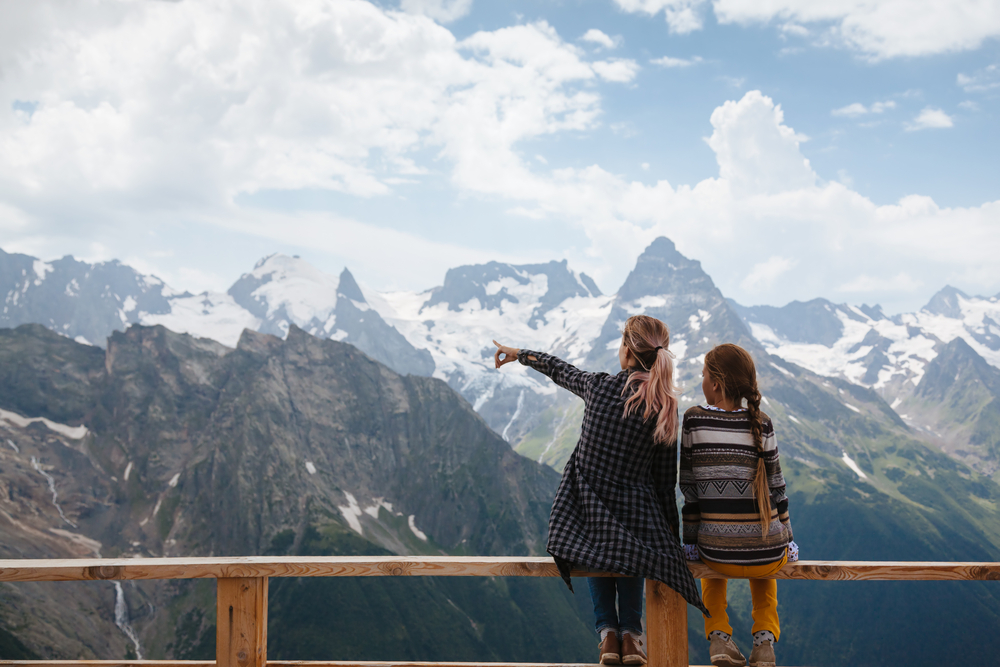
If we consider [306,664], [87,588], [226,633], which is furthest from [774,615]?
[87,588]

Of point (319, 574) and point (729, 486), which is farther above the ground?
point (729, 486)

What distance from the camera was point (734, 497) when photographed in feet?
20.6

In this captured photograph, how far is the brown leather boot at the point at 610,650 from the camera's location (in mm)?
6398

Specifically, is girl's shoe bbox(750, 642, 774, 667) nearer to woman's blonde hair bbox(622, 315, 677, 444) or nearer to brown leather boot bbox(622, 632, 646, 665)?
brown leather boot bbox(622, 632, 646, 665)

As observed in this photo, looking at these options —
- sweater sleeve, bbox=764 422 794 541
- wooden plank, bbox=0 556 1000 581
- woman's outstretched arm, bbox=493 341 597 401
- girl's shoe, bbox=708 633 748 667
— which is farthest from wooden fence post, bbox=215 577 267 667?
sweater sleeve, bbox=764 422 794 541

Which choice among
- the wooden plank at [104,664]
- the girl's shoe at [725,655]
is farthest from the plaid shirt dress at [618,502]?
the wooden plank at [104,664]

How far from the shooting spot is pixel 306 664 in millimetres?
6500

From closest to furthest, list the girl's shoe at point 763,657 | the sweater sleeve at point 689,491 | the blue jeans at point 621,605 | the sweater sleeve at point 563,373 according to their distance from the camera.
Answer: the girl's shoe at point 763,657 → the sweater sleeve at point 689,491 → the blue jeans at point 621,605 → the sweater sleeve at point 563,373

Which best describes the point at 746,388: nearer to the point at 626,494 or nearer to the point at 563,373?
the point at 626,494

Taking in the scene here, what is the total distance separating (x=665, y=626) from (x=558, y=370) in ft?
8.45

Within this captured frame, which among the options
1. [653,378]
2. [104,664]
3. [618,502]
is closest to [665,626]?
[618,502]

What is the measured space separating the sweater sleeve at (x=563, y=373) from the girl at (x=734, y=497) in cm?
101

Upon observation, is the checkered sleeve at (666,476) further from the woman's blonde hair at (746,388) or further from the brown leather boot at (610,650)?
the brown leather boot at (610,650)

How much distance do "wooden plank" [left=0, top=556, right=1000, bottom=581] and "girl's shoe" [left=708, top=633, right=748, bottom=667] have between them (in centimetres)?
60
